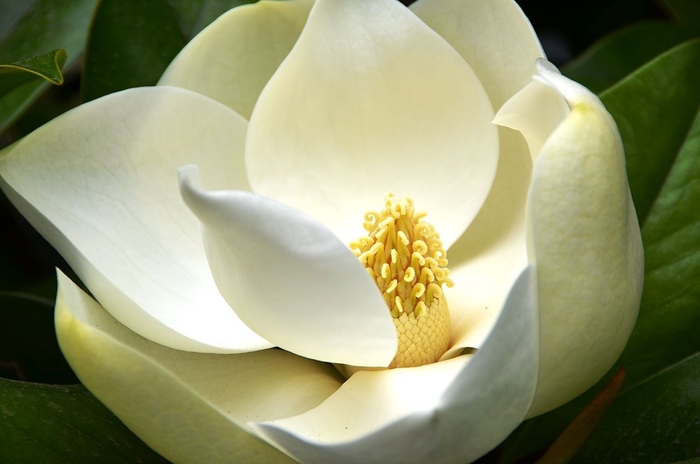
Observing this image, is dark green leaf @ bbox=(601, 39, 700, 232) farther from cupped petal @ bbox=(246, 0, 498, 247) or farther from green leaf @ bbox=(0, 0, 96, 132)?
green leaf @ bbox=(0, 0, 96, 132)

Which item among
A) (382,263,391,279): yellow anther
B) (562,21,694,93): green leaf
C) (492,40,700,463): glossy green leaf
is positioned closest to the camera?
(382,263,391,279): yellow anther

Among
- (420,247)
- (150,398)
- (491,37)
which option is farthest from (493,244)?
(150,398)

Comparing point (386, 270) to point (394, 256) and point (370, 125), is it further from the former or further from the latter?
point (370, 125)

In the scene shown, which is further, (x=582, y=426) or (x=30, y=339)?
(x=30, y=339)

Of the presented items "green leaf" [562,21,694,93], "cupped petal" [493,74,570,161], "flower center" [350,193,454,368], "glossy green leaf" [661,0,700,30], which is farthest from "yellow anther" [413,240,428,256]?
"glossy green leaf" [661,0,700,30]

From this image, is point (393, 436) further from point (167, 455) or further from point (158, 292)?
point (158, 292)

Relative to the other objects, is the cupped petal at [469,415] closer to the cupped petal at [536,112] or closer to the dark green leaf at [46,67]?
the cupped petal at [536,112]

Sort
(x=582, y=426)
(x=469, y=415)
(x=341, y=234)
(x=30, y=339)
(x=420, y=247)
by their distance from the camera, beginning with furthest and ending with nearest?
(x=30, y=339) → (x=341, y=234) → (x=420, y=247) → (x=582, y=426) → (x=469, y=415)
